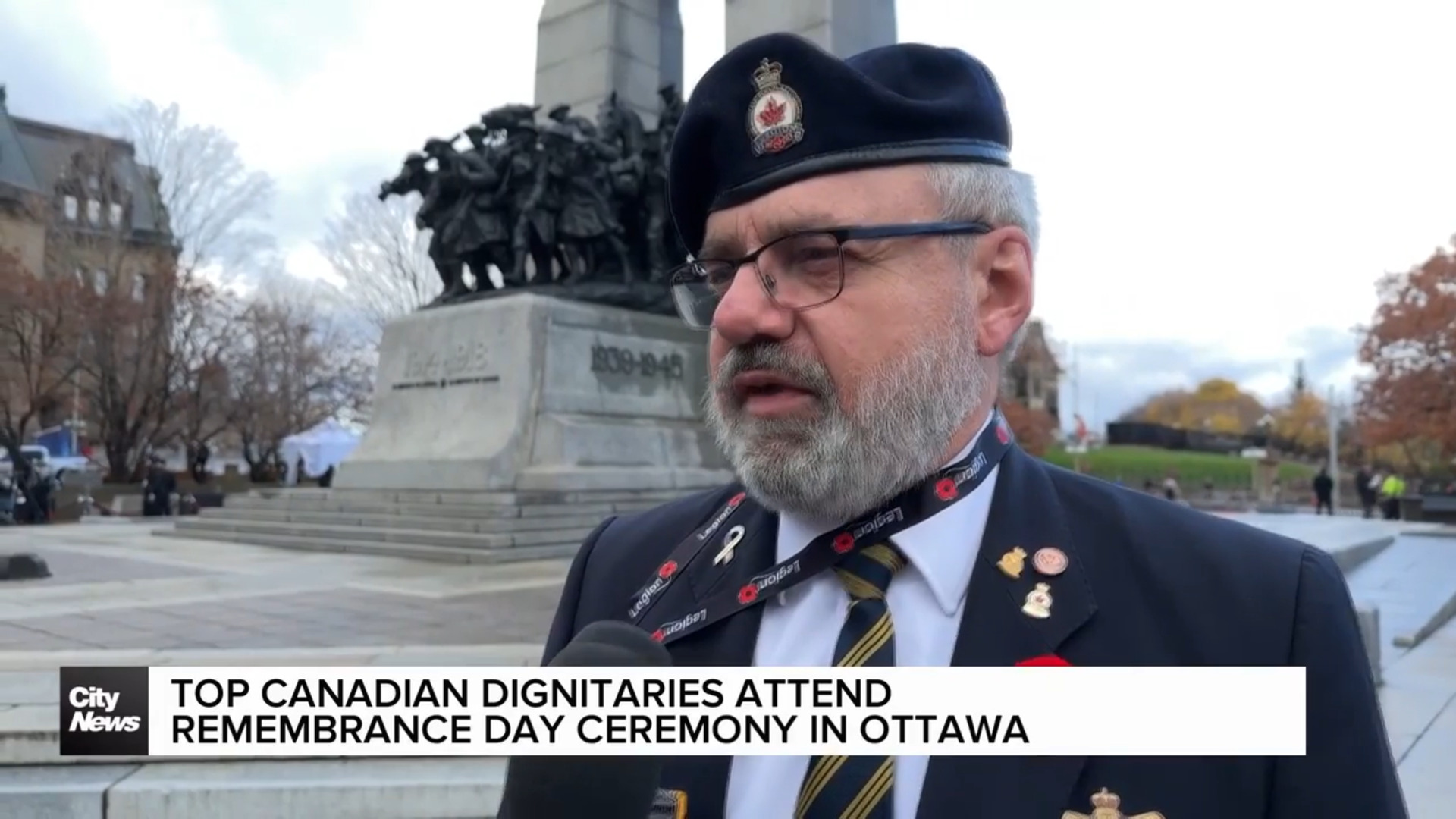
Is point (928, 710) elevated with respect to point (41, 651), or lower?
elevated

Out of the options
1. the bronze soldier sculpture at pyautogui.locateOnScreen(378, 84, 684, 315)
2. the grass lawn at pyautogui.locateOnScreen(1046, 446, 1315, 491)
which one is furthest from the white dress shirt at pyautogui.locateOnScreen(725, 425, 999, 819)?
the grass lawn at pyautogui.locateOnScreen(1046, 446, 1315, 491)

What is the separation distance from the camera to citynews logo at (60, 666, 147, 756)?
171 centimetres

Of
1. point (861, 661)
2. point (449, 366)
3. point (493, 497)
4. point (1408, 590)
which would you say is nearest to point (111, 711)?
point (861, 661)

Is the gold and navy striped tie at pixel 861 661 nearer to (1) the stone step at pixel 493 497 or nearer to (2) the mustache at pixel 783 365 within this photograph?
(2) the mustache at pixel 783 365

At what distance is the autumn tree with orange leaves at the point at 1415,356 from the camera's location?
28562 mm

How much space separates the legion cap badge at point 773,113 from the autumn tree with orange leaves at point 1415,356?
107ft

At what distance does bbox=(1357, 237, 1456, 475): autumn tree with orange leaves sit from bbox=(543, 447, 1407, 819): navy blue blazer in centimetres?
3249

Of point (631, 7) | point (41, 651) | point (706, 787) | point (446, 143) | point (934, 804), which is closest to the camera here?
point (934, 804)

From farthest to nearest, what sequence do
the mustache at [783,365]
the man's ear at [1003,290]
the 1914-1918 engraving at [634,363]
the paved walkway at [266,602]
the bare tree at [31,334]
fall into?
the bare tree at [31,334]
the 1914-1918 engraving at [634,363]
the paved walkway at [266,602]
the man's ear at [1003,290]
the mustache at [783,365]

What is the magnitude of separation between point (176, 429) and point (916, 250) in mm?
37291

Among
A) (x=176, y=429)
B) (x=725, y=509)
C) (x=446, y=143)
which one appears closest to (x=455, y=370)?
(x=446, y=143)

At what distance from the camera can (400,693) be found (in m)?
1.53

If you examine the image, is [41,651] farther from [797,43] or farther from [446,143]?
[446,143]

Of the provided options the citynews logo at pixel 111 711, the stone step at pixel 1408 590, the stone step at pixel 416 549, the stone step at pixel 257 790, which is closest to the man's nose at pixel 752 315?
the citynews logo at pixel 111 711
